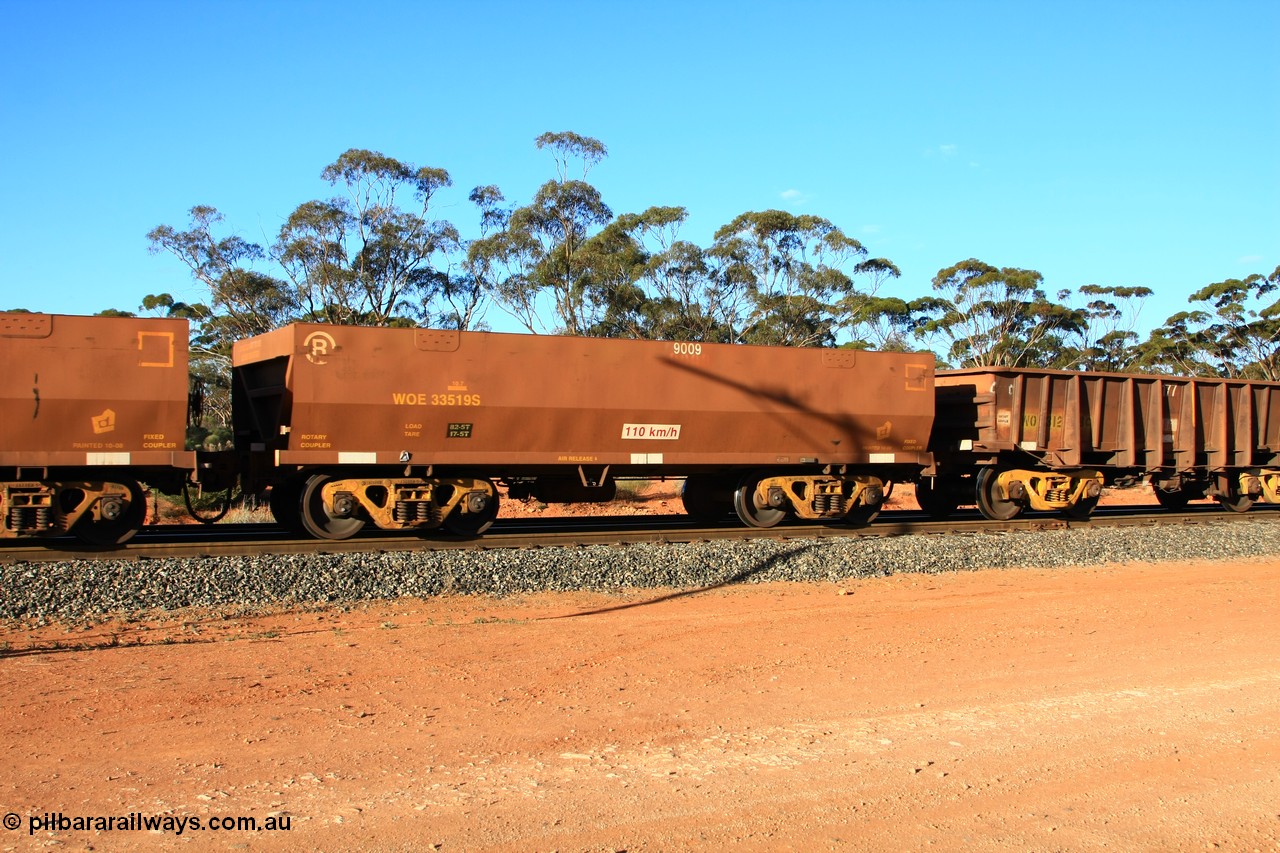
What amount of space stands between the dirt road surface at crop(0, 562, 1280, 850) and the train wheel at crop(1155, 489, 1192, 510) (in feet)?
39.7

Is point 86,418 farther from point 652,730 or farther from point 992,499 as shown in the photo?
point 992,499

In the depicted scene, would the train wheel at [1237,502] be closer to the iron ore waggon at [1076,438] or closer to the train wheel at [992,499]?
the iron ore waggon at [1076,438]

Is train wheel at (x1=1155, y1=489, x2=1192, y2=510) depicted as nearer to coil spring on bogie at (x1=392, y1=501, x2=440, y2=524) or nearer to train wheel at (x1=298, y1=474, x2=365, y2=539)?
coil spring on bogie at (x1=392, y1=501, x2=440, y2=524)

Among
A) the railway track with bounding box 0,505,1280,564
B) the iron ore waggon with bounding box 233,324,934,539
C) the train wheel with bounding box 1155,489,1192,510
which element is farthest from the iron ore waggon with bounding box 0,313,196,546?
the train wheel with bounding box 1155,489,1192,510

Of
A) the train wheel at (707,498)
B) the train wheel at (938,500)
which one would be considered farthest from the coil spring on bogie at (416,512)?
the train wheel at (938,500)

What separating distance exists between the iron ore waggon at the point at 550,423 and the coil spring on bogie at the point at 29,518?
2311 millimetres

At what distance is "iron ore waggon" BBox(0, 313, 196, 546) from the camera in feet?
35.8

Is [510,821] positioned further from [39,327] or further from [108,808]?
[39,327]

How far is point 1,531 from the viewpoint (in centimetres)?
1102

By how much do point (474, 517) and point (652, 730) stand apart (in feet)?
25.9

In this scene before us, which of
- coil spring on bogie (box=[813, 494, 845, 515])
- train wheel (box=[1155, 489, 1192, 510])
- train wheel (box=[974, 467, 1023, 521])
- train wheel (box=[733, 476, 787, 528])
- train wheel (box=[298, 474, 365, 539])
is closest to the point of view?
train wheel (box=[298, 474, 365, 539])

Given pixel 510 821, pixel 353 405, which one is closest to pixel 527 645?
pixel 510 821

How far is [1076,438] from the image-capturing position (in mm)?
16703

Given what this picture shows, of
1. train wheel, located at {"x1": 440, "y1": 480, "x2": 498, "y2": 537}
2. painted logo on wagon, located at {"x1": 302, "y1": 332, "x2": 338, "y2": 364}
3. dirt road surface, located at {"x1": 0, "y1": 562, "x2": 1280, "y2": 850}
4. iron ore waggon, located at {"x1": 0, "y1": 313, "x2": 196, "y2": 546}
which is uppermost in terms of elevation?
painted logo on wagon, located at {"x1": 302, "y1": 332, "x2": 338, "y2": 364}
